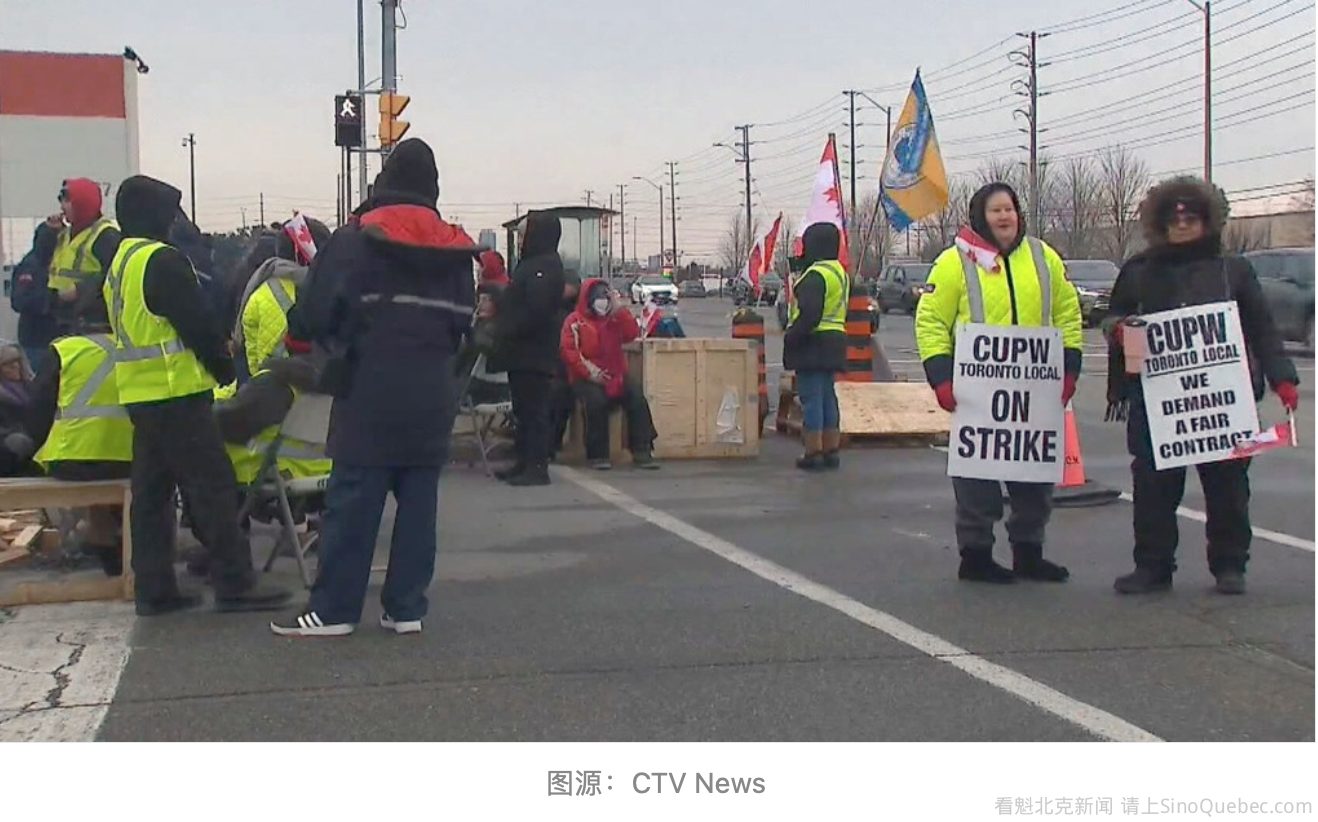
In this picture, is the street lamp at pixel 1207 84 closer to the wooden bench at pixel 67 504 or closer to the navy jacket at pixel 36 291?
the wooden bench at pixel 67 504

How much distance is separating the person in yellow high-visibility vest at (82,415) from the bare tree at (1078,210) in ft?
11.0

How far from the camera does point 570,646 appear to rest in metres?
4.36

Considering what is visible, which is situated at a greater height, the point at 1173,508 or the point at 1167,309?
the point at 1167,309

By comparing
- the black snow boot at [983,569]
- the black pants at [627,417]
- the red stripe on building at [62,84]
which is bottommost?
the black snow boot at [983,569]

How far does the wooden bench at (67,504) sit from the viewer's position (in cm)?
497

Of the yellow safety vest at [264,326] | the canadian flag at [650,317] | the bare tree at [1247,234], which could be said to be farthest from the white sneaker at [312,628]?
the canadian flag at [650,317]

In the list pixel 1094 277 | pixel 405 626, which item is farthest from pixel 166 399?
pixel 1094 277

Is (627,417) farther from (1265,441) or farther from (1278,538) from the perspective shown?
(1265,441)

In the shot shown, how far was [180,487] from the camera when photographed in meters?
5.01

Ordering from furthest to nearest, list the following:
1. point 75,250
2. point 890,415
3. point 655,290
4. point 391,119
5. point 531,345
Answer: point 655,290 → point 890,415 → point 531,345 → point 75,250 → point 391,119

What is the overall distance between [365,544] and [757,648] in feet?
4.21
